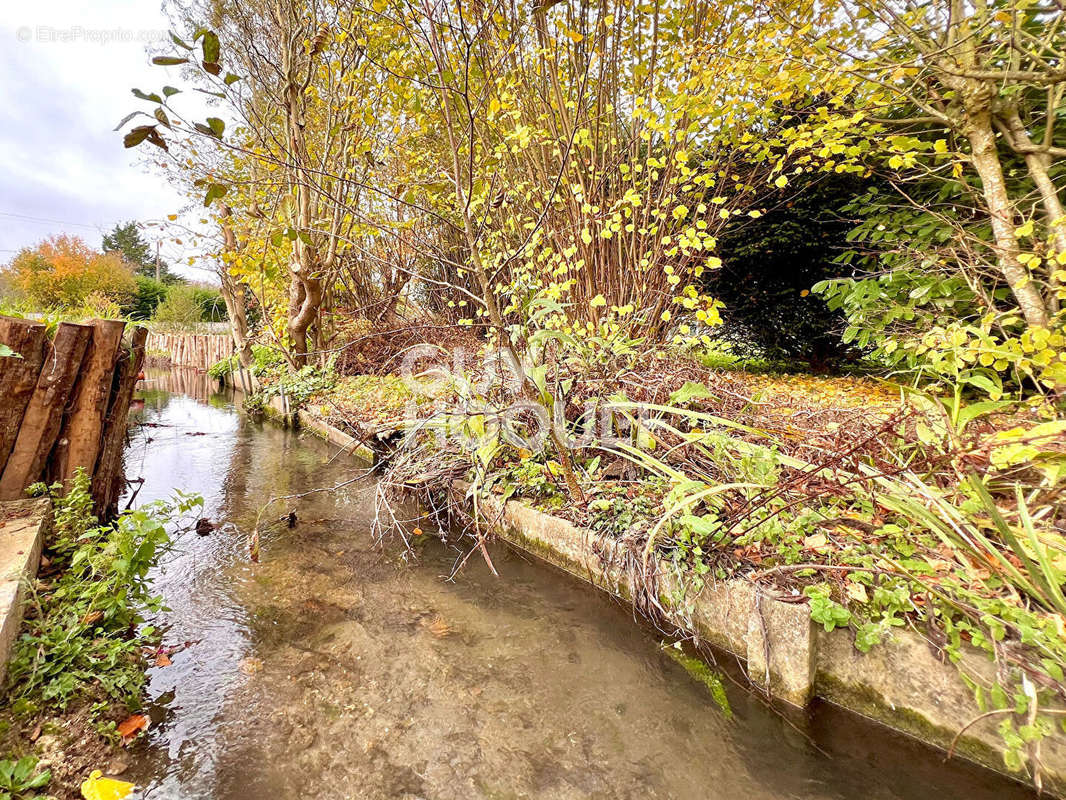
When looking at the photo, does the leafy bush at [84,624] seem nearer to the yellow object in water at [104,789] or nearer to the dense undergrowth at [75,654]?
the dense undergrowth at [75,654]

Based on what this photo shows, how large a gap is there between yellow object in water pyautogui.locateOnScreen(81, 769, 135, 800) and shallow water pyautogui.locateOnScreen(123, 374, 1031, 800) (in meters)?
0.18

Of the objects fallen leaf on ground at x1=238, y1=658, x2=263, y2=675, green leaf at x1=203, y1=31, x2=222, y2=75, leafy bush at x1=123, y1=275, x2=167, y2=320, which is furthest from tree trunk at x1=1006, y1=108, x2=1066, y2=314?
leafy bush at x1=123, y1=275, x2=167, y2=320

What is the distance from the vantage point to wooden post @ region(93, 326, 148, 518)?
2.32 m

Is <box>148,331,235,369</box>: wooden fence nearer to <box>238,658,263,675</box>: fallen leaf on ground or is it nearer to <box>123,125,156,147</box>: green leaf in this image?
<box>238,658,263,675</box>: fallen leaf on ground

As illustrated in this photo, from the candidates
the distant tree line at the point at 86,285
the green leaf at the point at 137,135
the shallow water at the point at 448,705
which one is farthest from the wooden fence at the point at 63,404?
the distant tree line at the point at 86,285

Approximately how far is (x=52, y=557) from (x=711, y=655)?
2758mm

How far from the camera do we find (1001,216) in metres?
2.60

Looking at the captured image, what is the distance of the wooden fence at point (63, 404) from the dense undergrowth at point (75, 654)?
0.37 meters

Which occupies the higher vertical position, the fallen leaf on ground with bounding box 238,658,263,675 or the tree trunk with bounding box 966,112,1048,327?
the tree trunk with bounding box 966,112,1048,327

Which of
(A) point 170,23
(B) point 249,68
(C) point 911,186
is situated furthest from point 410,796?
(A) point 170,23

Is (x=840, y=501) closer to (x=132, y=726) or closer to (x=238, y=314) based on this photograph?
(x=132, y=726)

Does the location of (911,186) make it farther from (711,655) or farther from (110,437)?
(110,437)

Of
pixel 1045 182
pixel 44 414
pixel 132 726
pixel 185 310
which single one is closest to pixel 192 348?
pixel 185 310

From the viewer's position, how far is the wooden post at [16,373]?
6.37 feet
